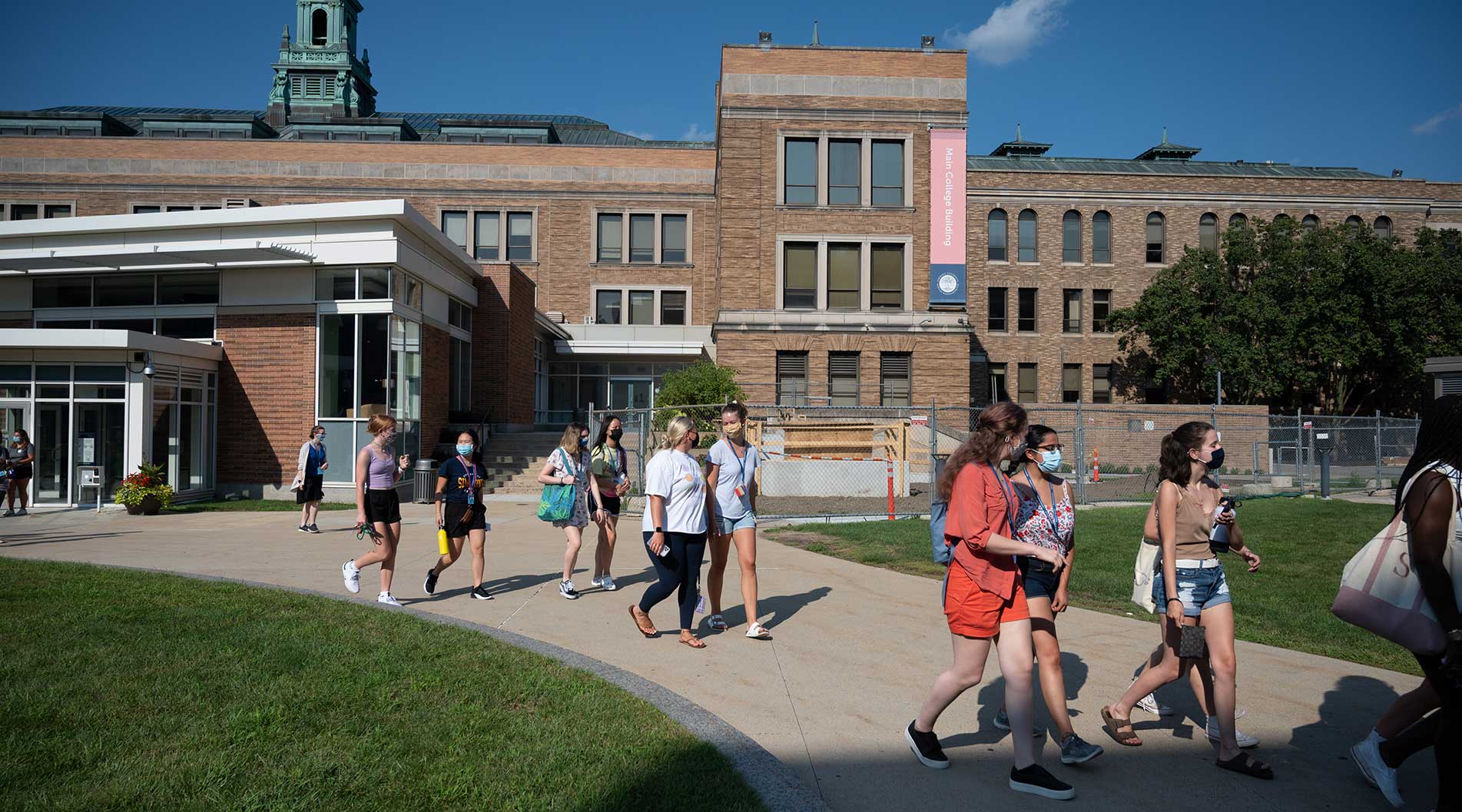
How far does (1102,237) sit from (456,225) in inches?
1163

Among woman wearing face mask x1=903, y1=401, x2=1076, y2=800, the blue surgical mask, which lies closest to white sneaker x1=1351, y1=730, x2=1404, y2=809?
woman wearing face mask x1=903, y1=401, x2=1076, y2=800

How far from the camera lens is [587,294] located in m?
38.6

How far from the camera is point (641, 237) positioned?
3916 cm

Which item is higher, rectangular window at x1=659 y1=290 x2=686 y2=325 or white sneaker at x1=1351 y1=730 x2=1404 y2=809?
rectangular window at x1=659 y1=290 x2=686 y2=325

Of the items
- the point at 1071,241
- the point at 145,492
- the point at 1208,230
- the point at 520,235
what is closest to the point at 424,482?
the point at 145,492

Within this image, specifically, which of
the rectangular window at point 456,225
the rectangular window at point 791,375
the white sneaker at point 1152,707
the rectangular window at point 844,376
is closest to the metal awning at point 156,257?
the rectangular window at point 791,375

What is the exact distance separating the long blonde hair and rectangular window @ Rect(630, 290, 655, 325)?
31.9 meters

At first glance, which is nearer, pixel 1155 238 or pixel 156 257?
pixel 156 257

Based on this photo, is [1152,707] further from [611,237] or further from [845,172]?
[611,237]

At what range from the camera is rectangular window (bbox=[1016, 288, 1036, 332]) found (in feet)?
140

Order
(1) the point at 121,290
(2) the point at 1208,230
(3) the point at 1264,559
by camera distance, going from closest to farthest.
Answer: (3) the point at 1264,559, (1) the point at 121,290, (2) the point at 1208,230

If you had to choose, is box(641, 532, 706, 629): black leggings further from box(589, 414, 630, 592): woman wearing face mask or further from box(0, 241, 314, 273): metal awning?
box(0, 241, 314, 273): metal awning

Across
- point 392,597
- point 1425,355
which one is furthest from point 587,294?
point 1425,355

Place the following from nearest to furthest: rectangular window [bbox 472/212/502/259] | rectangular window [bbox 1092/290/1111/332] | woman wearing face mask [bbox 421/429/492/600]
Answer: woman wearing face mask [bbox 421/429/492/600] → rectangular window [bbox 472/212/502/259] → rectangular window [bbox 1092/290/1111/332]
